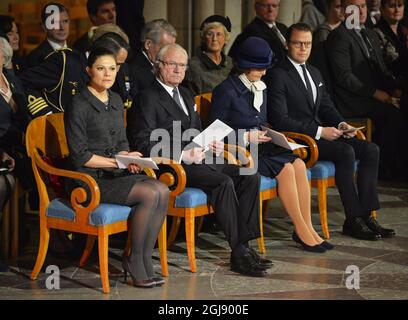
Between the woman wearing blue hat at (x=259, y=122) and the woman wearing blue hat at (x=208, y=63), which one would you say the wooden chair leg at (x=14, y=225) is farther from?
the woman wearing blue hat at (x=208, y=63)

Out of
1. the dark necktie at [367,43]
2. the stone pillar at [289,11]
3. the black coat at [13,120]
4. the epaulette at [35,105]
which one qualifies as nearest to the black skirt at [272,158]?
the epaulette at [35,105]

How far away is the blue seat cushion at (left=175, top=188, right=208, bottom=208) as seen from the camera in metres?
6.77

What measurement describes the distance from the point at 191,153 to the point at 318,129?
4.65 feet

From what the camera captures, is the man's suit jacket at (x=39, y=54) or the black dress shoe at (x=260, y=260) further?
the man's suit jacket at (x=39, y=54)

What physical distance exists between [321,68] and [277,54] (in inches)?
19.6

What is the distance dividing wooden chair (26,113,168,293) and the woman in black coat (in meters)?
0.10

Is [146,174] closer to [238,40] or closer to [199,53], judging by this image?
[199,53]

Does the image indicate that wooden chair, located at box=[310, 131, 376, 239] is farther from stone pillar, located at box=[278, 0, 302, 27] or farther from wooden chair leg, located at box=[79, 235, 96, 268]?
stone pillar, located at box=[278, 0, 302, 27]

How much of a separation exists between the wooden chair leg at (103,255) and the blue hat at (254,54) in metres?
1.84

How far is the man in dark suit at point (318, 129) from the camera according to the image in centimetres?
789

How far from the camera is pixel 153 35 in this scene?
7879 millimetres

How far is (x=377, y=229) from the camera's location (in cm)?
793

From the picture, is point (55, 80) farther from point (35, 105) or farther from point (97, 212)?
point (97, 212)

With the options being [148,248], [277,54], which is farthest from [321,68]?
[148,248]
